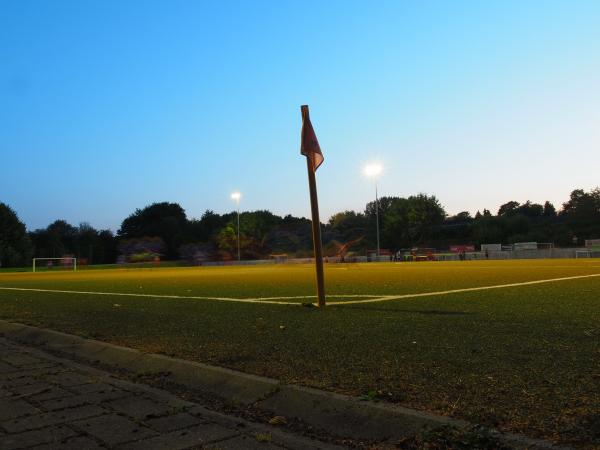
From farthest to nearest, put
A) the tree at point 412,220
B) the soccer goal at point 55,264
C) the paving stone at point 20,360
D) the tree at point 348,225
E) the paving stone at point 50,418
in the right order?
the tree at point 348,225 → the tree at point 412,220 → the soccer goal at point 55,264 → the paving stone at point 20,360 → the paving stone at point 50,418

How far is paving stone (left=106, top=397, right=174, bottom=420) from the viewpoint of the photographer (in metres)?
3.71

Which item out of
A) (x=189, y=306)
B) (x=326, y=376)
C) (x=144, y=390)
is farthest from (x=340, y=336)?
(x=189, y=306)

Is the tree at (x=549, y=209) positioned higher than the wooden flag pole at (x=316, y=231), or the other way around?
the tree at (x=549, y=209)

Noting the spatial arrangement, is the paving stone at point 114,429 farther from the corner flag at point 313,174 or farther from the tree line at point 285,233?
the tree line at point 285,233

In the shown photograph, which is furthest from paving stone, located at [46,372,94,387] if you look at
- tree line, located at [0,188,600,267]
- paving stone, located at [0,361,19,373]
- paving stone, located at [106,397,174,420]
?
tree line, located at [0,188,600,267]

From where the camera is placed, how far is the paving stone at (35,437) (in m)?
3.18

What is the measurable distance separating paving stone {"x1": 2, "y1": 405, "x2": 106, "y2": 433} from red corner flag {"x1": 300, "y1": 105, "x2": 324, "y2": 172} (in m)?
5.82

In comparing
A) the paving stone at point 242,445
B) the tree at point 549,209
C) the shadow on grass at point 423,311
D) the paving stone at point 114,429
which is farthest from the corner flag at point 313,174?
the tree at point 549,209

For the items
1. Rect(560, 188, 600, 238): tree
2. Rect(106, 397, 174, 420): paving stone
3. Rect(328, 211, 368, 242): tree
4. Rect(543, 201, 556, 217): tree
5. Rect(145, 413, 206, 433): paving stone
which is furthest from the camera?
Rect(543, 201, 556, 217): tree

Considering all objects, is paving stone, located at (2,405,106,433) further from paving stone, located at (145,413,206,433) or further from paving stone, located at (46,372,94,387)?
paving stone, located at (46,372,94,387)

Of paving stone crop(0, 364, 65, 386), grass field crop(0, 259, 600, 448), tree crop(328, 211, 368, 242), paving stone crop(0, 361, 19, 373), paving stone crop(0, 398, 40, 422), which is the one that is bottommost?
paving stone crop(0, 398, 40, 422)

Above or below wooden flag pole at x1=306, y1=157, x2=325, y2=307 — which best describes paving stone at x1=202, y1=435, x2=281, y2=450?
below

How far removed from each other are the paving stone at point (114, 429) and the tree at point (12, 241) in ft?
246

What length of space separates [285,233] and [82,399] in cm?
9384
